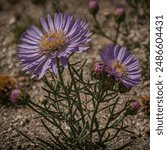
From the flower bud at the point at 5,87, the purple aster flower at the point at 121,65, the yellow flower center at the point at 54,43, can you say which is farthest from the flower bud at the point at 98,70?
the flower bud at the point at 5,87

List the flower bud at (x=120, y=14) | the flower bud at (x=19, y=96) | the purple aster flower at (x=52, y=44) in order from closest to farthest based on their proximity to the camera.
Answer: the purple aster flower at (x=52, y=44)
the flower bud at (x=19, y=96)
the flower bud at (x=120, y=14)

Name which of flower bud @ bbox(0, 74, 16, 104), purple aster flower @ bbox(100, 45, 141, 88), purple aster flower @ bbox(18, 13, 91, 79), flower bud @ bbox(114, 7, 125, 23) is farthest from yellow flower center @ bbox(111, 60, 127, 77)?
flower bud @ bbox(0, 74, 16, 104)

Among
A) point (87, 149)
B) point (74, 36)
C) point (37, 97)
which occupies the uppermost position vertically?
point (74, 36)

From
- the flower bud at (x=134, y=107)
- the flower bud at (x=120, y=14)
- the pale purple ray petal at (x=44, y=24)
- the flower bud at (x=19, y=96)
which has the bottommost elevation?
the flower bud at (x=134, y=107)

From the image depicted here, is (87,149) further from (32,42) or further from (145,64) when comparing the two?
(145,64)

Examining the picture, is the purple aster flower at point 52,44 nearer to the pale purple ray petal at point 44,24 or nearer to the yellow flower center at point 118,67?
the pale purple ray petal at point 44,24

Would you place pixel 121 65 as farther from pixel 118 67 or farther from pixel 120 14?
pixel 120 14

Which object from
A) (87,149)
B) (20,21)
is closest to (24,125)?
(87,149)

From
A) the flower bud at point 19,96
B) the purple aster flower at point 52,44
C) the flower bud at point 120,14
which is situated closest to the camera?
the purple aster flower at point 52,44
